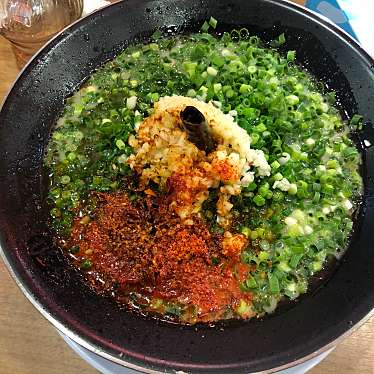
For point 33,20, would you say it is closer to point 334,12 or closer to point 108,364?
point 334,12

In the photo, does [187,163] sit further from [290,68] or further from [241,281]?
[290,68]

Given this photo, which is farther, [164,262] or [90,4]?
[90,4]

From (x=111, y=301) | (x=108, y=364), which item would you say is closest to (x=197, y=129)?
(x=111, y=301)

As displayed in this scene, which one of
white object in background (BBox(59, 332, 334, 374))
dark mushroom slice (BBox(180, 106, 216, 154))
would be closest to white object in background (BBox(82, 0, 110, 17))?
dark mushroom slice (BBox(180, 106, 216, 154))

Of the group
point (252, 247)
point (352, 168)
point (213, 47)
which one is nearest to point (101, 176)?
point (252, 247)

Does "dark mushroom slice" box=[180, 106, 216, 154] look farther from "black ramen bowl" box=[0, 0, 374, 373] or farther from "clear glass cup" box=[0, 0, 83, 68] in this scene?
"clear glass cup" box=[0, 0, 83, 68]

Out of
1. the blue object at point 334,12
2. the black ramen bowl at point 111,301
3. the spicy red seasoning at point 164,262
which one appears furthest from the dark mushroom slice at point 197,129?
the blue object at point 334,12
